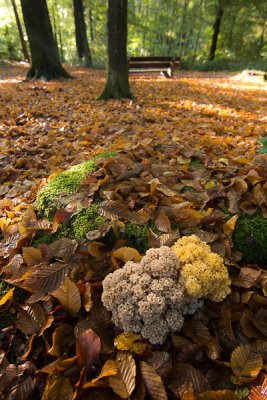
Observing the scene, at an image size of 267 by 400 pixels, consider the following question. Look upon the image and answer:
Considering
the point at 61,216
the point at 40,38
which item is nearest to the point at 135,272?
the point at 61,216

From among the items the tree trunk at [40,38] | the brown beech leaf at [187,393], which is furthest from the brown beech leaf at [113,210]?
the tree trunk at [40,38]

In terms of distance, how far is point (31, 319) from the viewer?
2.02 m

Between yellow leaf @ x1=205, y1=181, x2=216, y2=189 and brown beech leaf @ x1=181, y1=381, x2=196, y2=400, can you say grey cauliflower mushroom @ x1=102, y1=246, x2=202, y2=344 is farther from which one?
yellow leaf @ x1=205, y1=181, x2=216, y2=189

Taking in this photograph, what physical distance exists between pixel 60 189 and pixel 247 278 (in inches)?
73.9

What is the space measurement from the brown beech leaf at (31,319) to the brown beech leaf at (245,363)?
4.15ft

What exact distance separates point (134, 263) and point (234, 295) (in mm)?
779

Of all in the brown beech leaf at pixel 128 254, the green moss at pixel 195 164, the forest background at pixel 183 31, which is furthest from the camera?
the forest background at pixel 183 31

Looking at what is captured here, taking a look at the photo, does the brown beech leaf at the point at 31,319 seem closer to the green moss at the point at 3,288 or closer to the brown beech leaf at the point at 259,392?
the green moss at the point at 3,288

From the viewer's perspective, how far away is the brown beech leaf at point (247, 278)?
213 centimetres

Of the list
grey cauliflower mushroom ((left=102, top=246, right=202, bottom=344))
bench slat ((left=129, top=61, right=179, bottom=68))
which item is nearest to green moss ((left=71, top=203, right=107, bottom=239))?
grey cauliflower mushroom ((left=102, top=246, right=202, bottom=344))

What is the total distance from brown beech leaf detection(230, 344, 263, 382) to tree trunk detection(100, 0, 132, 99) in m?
6.71

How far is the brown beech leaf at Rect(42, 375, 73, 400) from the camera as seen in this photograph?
64.2 inches

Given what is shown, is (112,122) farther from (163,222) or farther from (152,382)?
(152,382)

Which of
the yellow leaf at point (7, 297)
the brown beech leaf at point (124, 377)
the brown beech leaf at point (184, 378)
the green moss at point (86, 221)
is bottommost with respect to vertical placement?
the brown beech leaf at point (184, 378)
